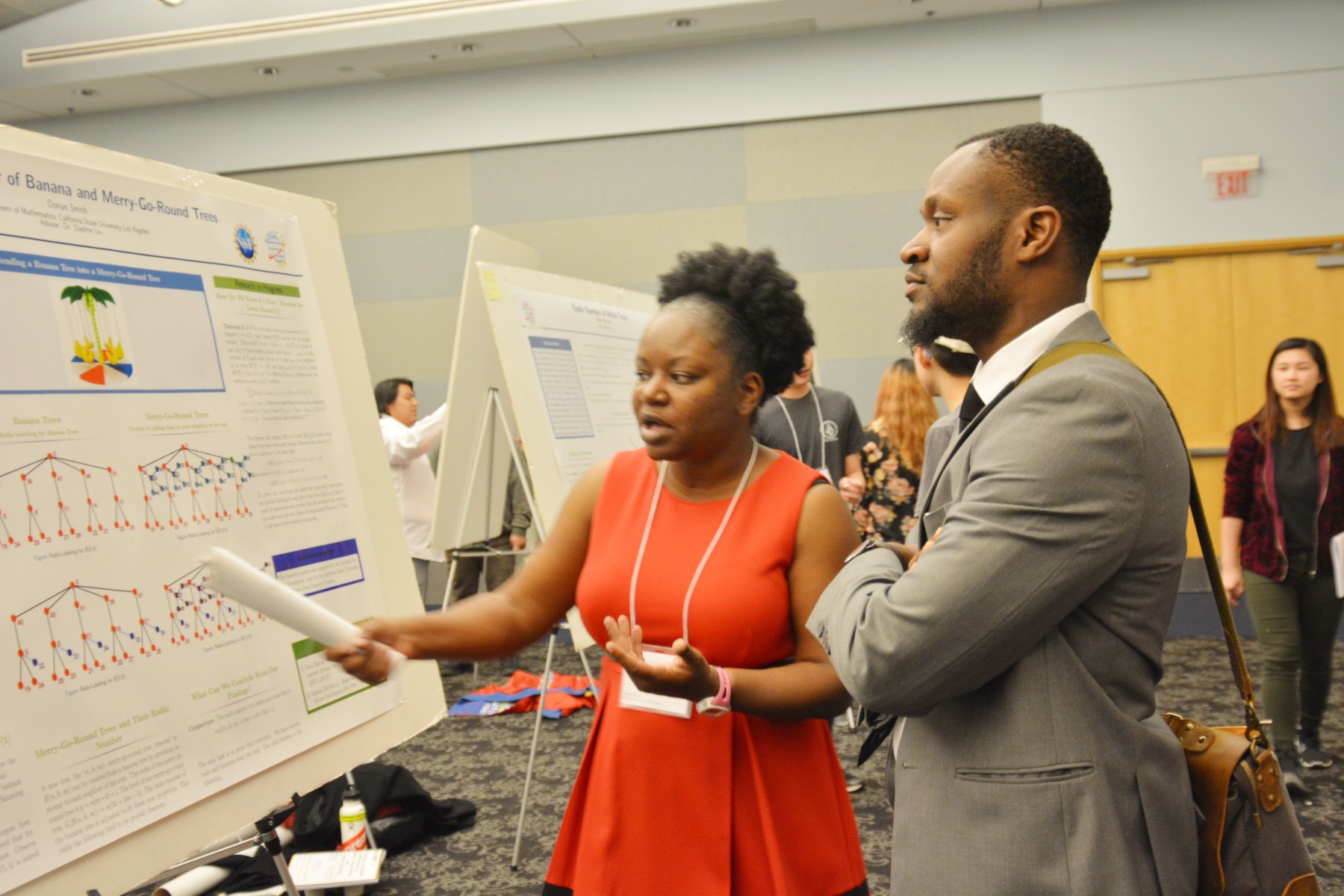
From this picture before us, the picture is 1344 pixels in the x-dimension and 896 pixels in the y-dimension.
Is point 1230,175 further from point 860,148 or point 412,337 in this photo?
point 412,337

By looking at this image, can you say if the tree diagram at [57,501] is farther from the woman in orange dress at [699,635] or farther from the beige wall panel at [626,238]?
the beige wall panel at [626,238]

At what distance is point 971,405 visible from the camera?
1.25 metres

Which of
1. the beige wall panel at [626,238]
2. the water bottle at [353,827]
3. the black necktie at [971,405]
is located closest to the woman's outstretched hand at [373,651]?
the black necktie at [971,405]

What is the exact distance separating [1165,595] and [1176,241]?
6.75 meters

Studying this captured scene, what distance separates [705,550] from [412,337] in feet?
23.0

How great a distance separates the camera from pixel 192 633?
5.00 feet

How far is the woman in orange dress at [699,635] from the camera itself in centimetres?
139

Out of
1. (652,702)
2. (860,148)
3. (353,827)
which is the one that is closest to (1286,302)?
(860,148)

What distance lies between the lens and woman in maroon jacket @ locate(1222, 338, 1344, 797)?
11.9 ft

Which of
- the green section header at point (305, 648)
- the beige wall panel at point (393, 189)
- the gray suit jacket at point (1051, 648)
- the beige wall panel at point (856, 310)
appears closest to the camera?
the gray suit jacket at point (1051, 648)

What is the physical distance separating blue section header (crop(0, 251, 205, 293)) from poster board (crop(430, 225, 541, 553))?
1.92 meters

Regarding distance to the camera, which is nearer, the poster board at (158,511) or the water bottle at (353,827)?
the poster board at (158,511)

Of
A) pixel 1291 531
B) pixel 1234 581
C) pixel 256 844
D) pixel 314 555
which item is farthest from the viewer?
pixel 1234 581

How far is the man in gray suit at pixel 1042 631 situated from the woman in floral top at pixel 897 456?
3061 mm
